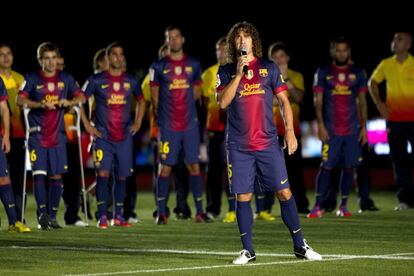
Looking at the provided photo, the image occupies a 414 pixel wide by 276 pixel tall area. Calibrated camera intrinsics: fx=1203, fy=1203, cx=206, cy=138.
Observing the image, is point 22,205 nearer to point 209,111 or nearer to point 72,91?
point 72,91

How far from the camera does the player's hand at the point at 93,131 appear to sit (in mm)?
15031

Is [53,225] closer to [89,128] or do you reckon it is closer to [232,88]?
[89,128]

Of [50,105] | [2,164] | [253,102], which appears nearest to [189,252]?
[253,102]

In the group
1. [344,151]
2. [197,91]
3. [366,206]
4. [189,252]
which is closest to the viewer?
[189,252]

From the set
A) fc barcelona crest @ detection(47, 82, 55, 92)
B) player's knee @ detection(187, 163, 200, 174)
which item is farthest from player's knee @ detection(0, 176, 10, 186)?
player's knee @ detection(187, 163, 200, 174)

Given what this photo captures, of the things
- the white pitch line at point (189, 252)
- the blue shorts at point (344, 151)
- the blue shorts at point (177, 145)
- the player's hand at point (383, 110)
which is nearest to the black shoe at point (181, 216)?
the blue shorts at point (177, 145)

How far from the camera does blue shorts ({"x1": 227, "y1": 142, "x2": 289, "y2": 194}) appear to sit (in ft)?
34.4

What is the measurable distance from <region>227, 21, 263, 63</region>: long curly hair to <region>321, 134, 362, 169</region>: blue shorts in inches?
219

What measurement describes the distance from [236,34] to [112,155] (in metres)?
5.25

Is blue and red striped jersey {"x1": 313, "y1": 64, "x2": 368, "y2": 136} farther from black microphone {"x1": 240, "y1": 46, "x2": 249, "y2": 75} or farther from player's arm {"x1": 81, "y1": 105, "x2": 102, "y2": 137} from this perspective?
black microphone {"x1": 240, "y1": 46, "x2": 249, "y2": 75}

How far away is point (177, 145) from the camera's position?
15312mm

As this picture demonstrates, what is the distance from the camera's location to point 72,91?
15.0 m

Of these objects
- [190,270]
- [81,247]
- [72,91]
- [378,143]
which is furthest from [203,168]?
[190,270]

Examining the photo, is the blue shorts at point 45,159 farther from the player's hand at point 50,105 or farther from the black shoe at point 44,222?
the black shoe at point 44,222
